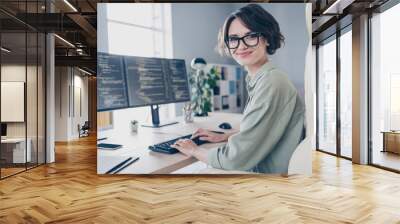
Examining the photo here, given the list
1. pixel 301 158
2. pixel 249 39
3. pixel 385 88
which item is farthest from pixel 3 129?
pixel 385 88

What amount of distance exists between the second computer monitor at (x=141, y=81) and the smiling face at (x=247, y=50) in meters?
0.88

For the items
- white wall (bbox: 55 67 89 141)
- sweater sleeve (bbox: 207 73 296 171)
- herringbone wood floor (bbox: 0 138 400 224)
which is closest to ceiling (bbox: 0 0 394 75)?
sweater sleeve (bbox: 207 73 296 171)

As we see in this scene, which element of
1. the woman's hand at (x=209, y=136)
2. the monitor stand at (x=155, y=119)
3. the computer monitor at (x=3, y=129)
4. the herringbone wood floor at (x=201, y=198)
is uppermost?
the monitor stand at (x=155, y=119)

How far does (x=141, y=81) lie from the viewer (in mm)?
5707

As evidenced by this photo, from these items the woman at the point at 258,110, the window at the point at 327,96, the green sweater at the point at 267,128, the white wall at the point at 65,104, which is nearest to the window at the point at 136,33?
the woman at the point at 258,110

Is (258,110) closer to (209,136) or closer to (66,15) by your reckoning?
(209,136)

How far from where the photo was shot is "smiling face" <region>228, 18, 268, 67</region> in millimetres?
5641

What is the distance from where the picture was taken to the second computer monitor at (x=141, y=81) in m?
5.67

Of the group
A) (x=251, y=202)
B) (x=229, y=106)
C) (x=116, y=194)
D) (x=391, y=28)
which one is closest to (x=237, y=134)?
(x=229, y=106)

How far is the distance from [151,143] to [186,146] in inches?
21.4

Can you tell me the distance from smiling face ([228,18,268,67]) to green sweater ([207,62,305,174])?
145 millimetres

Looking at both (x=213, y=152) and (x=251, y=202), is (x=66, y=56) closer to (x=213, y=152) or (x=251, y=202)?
(x=213, y=152)

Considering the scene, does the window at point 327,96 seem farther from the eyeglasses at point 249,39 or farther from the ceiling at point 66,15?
the eyeglasses at point 249,39

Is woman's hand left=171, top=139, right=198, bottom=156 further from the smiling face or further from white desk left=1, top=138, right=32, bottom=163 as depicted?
white desk left=1, top=138, right=32, bottom=163
